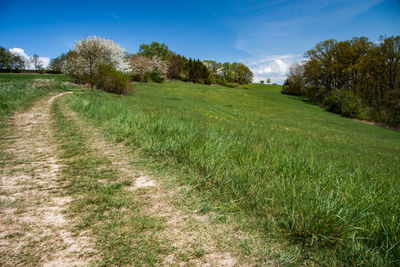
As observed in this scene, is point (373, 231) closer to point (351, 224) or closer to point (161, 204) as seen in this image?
point (351, 224)

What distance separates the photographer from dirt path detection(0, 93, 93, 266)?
1.63m

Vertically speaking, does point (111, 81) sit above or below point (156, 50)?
below

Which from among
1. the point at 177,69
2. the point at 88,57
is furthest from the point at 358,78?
the point at 88,57

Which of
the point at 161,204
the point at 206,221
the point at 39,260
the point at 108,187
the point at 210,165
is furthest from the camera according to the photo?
the point at 210,165

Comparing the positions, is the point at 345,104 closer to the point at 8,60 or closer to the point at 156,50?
the point at 156,50

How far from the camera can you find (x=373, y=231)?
6.50 ft

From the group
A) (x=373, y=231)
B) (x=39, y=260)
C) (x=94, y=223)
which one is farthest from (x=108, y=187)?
(x=373, y=231)

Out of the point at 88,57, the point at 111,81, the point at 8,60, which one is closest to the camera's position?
the point at 111,81

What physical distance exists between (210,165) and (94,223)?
1978 mm

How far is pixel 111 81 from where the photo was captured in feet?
77.3

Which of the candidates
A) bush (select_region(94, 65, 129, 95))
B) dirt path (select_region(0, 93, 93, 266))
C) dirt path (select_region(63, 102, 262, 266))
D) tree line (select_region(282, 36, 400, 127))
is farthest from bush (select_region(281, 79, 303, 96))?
dirt path (select_region(0, 93, 93, 266))

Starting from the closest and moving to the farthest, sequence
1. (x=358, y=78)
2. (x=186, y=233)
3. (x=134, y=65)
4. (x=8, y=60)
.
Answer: (x=186, y=233)
(x=358, y=78)
(x=134, y=65)
(x=8, y=60)

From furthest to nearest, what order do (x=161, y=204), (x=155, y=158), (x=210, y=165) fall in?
(x=155, y=158)
(x=210, y=165)
(x=161, y=204)

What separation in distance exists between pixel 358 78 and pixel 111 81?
170ft
